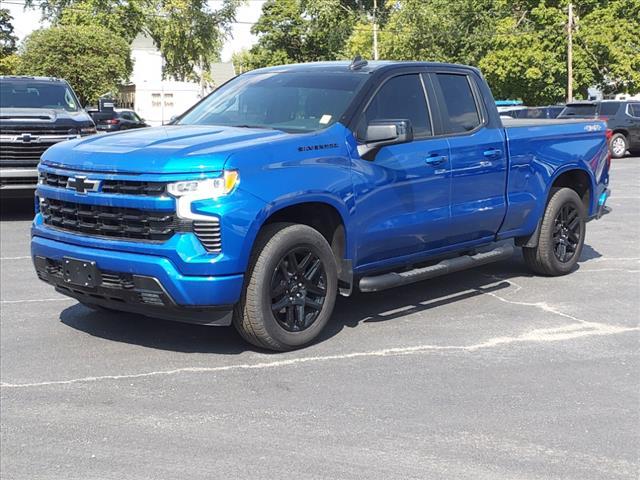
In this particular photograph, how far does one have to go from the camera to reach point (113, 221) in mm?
5453

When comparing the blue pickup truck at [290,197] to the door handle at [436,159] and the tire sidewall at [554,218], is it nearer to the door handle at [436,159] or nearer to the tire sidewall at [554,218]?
the door handle at [436,159]

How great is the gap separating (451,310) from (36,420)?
11.7ft

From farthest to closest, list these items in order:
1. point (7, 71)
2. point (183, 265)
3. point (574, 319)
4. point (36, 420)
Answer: point (7, 71)
point (574, 319)
point (183, 265)
point (36, 420)

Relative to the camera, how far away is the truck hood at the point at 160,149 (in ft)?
17.2

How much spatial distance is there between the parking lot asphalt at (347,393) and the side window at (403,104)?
1.52 metres

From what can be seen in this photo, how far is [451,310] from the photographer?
701 cm

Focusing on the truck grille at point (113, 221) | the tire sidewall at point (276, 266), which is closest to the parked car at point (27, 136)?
the truck grille at point (113, 221)

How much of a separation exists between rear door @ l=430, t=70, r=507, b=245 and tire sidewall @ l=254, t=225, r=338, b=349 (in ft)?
4.58

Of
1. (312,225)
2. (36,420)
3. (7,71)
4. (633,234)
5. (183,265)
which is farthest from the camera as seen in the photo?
(7,71)

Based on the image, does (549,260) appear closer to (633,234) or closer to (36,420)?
(633,234)

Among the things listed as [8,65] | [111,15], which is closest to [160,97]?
[8,65]

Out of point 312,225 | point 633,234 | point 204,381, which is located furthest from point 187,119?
point 633,234

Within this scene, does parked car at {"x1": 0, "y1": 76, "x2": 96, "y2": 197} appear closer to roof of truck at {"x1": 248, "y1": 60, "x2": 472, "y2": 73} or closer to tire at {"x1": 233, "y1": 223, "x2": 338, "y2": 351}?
roof of truck at {"x1": 248, "y1": 60, "x2": 472, "y2": 73}

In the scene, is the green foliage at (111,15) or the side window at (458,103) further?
the green foliage at (111,15)
